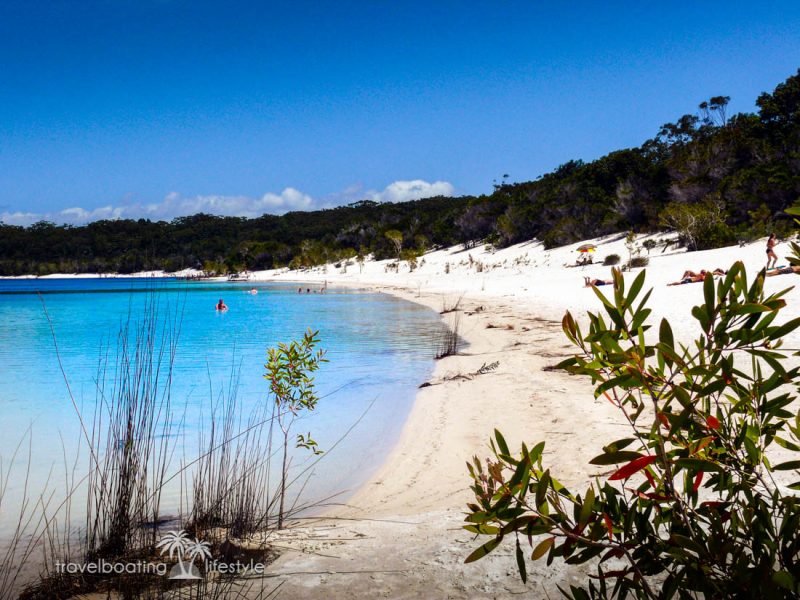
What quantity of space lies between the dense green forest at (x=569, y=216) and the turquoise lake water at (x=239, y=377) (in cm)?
248

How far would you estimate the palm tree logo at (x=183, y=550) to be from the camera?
294 centimetres

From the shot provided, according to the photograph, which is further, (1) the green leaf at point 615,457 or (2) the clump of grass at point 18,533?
(2) the clump of grass at point 18,533

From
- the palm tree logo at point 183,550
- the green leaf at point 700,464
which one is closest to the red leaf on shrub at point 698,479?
the green leaf at point 700,464

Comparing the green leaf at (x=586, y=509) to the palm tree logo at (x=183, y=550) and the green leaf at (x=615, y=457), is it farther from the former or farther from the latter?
Answer: the palm tree logo at (x=183, y=550)

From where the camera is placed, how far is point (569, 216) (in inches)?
1578

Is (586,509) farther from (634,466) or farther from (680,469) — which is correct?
(680,469)

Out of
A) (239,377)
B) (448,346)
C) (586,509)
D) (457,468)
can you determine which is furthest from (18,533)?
(448,346)

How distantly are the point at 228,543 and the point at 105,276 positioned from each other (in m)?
114

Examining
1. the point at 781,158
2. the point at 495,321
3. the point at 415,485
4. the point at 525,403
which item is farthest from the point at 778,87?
the point at 415,485

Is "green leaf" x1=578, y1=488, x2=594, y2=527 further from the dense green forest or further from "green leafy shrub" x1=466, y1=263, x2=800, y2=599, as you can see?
the dense green forest

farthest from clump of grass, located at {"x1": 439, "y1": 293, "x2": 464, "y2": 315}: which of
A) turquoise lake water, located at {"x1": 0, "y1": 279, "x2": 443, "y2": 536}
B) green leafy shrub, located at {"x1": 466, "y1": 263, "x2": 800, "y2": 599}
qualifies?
green leafy shrub, located at {"x1": 466, "y1": 263, "x2": 800, "y2": 599}

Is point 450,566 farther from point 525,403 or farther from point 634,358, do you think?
point 525,403

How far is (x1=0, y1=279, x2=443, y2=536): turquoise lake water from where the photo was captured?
20.2ft

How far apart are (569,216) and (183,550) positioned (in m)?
40.0
